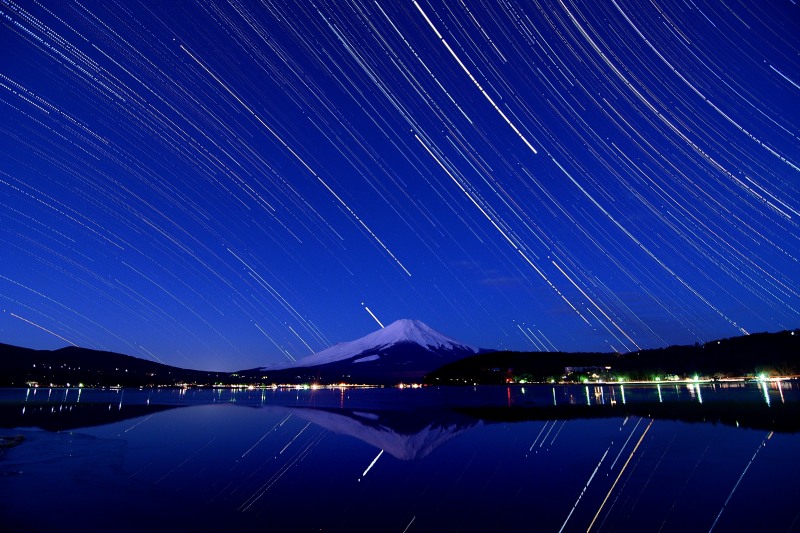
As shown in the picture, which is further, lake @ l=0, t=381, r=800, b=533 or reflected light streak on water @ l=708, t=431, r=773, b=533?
lake @ l=0, t=381, r=800, b=533

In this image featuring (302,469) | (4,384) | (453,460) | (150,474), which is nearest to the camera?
(150,474)

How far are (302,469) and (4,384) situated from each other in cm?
22370

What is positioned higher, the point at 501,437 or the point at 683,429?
the point at 683,429

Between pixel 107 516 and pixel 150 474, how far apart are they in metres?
5.67

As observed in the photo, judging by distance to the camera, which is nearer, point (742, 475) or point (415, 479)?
point (742, 475)

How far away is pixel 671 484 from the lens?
50.5ft

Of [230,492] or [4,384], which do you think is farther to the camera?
[4,384]

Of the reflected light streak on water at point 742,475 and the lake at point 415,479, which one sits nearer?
the reflected light streak on water at point 742,475

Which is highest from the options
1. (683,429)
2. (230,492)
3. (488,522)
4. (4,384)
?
(683,429)

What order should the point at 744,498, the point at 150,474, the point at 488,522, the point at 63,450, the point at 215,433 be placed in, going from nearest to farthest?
1. the point at 488,522
2. the point at 744,498
3. the point at 150,474
4. the point at 63,450
5. the point at 215,433

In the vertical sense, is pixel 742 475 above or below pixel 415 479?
above

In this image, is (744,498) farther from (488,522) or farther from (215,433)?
(215,433)

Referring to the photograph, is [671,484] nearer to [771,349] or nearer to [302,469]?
[302,469]

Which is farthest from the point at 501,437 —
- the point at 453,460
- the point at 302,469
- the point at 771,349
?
the point at 771,349
